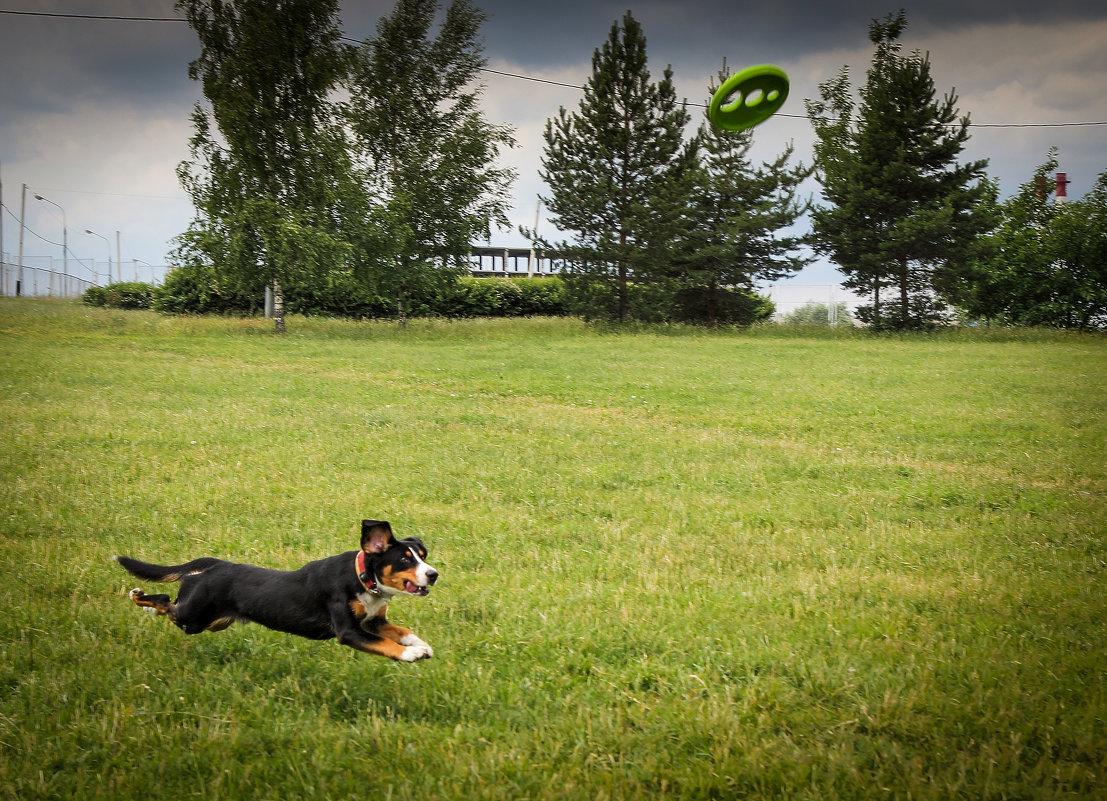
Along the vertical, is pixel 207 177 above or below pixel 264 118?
below

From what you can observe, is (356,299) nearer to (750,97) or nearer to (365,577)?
(750,97)

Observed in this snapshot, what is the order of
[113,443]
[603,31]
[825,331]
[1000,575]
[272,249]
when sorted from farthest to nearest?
[825,331], [603,31], [272,249], [113,443], [1000,575]

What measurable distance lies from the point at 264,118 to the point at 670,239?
1852 centimetres

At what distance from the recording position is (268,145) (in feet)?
109

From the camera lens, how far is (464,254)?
126 ft

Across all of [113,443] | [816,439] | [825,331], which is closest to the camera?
[113,443]

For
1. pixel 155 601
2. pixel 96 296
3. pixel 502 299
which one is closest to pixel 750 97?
pixel 155 601

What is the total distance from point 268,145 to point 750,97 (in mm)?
26398

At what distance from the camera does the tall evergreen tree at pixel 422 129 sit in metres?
36.5

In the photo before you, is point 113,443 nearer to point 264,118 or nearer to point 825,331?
point 264,118

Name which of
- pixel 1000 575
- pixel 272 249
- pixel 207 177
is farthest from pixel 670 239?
pixel 1000 575

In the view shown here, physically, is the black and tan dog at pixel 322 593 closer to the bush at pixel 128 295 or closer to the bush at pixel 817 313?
the bush at pixel 128 295

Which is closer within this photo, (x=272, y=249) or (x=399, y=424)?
(x=399, y=424)

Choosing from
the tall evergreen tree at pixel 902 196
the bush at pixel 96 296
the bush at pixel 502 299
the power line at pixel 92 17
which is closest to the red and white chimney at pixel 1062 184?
the tall evergreen tree at pixel 902 196
